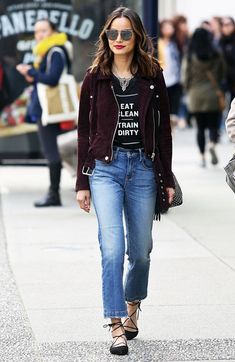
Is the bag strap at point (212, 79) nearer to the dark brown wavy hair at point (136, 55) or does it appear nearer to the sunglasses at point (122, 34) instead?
the dark brown wavy hair at point (136, 55)

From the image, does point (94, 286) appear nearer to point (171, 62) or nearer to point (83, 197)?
point (83, 197)

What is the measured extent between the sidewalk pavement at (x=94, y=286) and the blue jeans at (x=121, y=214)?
0.35 metres

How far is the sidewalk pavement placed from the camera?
234 inches

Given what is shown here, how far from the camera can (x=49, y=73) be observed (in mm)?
11008

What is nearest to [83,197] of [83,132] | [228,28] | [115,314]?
[83,132]

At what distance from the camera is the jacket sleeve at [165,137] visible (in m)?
5.85

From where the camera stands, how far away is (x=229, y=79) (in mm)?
18031

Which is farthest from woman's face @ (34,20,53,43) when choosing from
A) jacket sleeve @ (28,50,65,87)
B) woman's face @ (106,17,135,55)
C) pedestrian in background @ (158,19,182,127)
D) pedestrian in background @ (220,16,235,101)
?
pedestrian in background @ (158,19,182,127)

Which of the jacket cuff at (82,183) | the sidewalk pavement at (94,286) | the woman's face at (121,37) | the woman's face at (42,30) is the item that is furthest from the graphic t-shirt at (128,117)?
the woman's face at (42,30)

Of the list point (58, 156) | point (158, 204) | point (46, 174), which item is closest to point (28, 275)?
point (158, 204)

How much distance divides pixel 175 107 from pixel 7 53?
26.1 feet

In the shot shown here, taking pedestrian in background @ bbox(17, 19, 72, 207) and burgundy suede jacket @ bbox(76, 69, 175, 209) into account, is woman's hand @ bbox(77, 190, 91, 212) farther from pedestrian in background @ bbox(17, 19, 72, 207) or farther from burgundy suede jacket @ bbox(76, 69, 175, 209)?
pedestrian in background @ bbox(17, 19, 72, 207)

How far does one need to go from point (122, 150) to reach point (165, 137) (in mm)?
254

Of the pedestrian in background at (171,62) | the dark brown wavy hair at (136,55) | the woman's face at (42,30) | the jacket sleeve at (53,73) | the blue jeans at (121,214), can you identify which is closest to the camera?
the blue jeans at (121,214)
